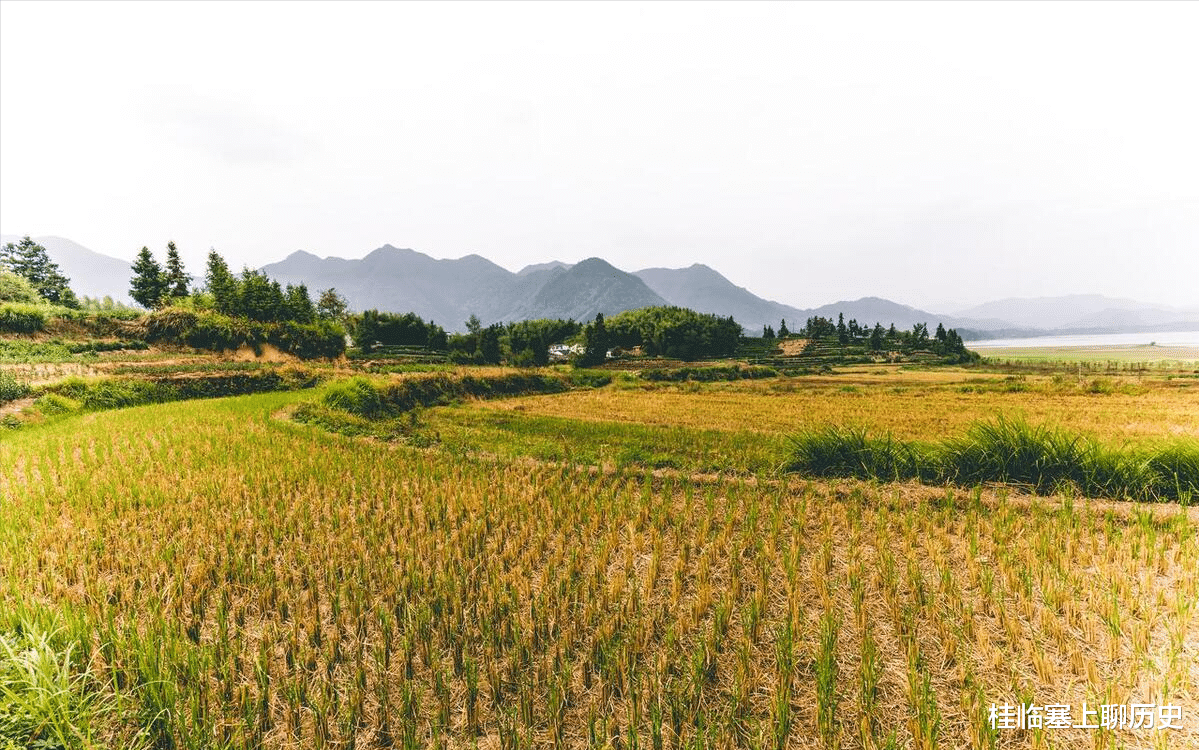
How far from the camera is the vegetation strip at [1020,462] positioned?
7.55 metres

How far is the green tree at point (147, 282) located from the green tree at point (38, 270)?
7301 mm

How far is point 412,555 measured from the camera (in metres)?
5.59

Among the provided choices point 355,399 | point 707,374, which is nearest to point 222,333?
point 355,399

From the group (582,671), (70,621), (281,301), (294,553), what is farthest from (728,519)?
(281,301)

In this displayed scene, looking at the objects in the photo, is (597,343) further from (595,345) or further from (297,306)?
(297,306)

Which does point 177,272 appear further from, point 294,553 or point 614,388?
point 294,553

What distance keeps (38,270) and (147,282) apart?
24261mm

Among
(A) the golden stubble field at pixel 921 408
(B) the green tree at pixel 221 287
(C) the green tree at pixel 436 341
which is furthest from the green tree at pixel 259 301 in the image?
(A) the golden stubble field at pixel 921 408

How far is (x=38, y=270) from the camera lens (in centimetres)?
6519

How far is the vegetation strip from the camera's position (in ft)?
24.8

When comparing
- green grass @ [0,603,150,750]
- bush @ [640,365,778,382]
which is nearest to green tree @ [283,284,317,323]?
bush @ [640,365,778,382]

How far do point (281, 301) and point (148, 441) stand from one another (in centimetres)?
5255

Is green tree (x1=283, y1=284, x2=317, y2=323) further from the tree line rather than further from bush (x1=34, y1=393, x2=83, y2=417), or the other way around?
the tree line

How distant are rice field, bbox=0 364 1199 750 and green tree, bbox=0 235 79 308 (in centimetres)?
8149
